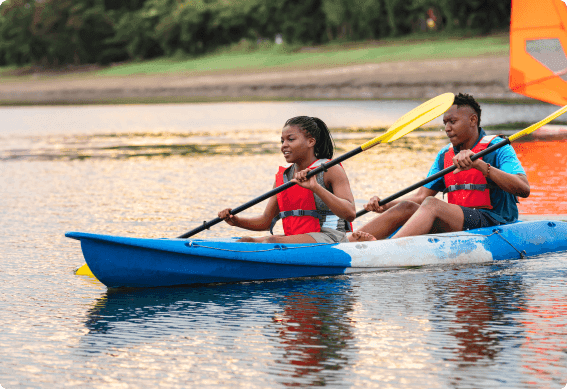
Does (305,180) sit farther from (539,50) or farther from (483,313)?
(539,50)

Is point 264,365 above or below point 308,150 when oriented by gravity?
below

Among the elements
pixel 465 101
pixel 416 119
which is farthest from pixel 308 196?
pixel 416 119

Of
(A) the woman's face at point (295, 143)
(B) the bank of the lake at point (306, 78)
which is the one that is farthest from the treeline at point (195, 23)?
(A) the woman's face at point (295, 143)

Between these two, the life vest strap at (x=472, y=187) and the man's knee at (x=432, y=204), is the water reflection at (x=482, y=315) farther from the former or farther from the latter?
the life vest strap at (x=472, y=187)

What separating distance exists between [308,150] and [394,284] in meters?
0.97

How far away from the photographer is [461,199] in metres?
6.18

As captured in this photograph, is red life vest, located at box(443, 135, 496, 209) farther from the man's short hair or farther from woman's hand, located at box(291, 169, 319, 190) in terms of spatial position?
woman's hand, located at box(291, 169, 319, 190)

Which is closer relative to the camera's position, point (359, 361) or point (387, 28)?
point (359, 361)

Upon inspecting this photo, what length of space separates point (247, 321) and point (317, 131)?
1.37m

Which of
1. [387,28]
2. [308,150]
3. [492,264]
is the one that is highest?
[387,28]

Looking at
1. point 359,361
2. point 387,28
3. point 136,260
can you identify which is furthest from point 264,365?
point 387,28

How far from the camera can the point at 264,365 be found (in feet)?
12.9

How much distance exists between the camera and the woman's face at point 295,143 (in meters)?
5.45

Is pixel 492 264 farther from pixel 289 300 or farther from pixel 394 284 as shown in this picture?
pixel 289 300
